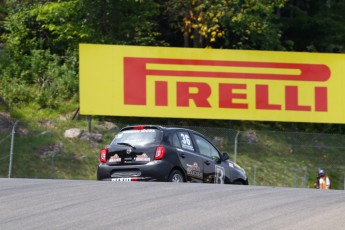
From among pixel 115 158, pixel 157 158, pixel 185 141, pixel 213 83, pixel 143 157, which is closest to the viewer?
pixel 157 158

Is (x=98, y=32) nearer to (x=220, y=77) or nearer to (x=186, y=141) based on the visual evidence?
(x=220, y=77)

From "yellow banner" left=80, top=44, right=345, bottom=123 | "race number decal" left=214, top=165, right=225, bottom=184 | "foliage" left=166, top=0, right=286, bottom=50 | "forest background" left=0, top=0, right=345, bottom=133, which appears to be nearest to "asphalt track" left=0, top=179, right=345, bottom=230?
"race number decal" left=214, top=165, right=225, bottom=184

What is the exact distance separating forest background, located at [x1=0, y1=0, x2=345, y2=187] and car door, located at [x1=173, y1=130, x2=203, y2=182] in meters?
15.6

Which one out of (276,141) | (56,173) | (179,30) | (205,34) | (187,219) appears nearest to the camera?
(187,219)

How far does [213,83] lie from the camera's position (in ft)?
109

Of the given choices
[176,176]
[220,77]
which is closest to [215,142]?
[220,77]

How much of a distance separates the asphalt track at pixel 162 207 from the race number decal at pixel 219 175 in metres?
3.73

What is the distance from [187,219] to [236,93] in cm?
2200

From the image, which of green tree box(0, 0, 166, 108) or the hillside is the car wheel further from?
green tree box(0, 0, 166, 108)

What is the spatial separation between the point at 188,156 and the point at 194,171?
370mm

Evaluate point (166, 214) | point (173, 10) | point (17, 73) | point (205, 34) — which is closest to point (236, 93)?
point (205, 34)

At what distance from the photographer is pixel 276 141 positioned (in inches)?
1251

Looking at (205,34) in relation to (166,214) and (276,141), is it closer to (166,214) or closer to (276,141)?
(276,141)

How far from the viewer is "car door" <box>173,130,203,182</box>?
1897 centimetres
